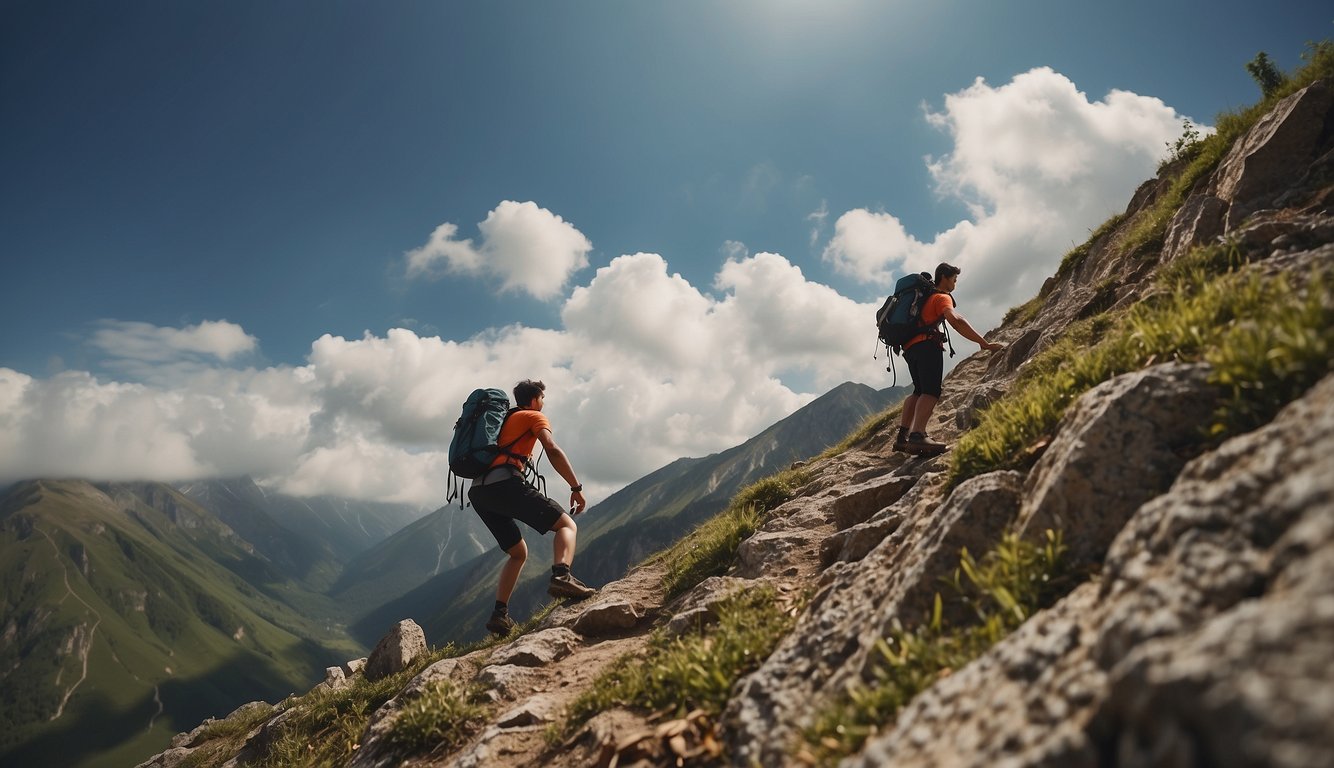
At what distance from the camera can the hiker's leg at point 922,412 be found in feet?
34.0

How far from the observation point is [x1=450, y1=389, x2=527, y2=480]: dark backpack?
9992 mm

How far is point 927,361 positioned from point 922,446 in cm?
165

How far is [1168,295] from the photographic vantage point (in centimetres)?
630

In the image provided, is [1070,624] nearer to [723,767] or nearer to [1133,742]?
[1133,742]

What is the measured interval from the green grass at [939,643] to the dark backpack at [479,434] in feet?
24.4

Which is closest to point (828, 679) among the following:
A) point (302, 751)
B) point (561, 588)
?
point (561, 588)

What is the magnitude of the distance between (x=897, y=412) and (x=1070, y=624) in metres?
15.7

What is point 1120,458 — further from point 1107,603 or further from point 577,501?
point 577,501

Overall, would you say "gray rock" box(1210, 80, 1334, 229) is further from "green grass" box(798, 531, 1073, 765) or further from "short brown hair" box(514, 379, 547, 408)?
"short brown hair" box(514, 379, 547, 408)

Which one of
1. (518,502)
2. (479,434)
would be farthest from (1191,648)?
(479,434)

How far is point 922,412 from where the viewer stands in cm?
1047

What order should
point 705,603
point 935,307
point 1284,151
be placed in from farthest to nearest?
point 935,307 < point 1284,151 < point 705,603

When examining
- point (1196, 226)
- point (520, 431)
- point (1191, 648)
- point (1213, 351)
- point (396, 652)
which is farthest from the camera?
point (396, 652)

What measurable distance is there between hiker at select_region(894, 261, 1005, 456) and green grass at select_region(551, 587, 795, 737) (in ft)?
16.2
